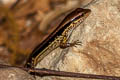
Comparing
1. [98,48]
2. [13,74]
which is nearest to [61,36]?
[98,48]

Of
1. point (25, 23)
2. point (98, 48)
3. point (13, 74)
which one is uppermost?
point (25, 23)

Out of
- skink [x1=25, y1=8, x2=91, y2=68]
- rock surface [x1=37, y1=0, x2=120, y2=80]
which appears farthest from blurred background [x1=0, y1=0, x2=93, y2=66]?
rock surface [x1=37, y1=0, x2=120, y2=80]

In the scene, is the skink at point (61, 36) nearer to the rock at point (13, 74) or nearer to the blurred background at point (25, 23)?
the rock at point (13, 74)

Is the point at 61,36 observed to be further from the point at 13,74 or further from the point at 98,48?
the point at 13,74

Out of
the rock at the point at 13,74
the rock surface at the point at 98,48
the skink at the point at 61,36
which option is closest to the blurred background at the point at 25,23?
the skink at the point at 61,36

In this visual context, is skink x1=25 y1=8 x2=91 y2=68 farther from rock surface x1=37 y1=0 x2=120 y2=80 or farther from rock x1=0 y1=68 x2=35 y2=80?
rock x1=0 y1=68 x2=35 y2=80
